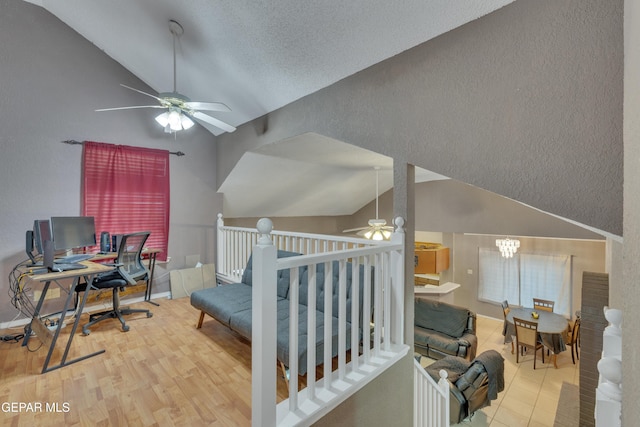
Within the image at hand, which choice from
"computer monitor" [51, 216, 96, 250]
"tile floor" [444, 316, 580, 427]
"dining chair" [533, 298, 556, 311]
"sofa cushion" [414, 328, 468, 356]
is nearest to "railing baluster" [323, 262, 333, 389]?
"computer monitor" [51, 216, 96, 250]

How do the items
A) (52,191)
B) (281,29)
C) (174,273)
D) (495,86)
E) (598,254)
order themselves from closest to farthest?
(495,86) → (281,29) → (52,191) → (174,273) → (598,254)

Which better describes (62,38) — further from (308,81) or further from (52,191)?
(308,81)

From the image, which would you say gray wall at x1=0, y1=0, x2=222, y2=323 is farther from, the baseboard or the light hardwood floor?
the light hardwood floor

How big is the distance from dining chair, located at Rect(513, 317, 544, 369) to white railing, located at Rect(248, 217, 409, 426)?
182 inches

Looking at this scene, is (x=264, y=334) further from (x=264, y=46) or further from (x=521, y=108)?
(x=264, y=46)

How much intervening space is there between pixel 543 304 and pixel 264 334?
295 inches

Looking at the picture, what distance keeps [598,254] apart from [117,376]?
8.47 m

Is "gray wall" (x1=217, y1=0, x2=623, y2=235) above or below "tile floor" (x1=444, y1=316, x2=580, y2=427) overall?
above

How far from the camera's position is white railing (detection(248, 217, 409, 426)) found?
121 cm

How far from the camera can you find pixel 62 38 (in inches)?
133

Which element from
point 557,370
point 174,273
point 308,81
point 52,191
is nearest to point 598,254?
point 557,370

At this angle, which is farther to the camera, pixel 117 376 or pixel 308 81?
pixel 308 81

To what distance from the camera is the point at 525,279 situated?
6.77 m

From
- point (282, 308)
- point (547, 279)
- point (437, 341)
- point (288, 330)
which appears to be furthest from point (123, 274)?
point (547, 279)
